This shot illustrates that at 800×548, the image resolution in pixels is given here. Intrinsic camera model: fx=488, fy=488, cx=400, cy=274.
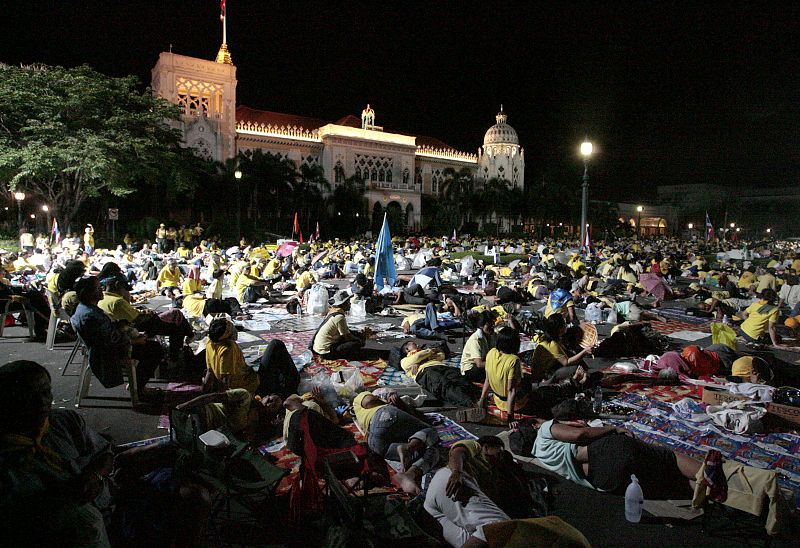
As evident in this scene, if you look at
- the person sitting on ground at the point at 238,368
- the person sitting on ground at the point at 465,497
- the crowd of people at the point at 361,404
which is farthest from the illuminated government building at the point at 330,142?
the person sitting on ground at the point at 465,497

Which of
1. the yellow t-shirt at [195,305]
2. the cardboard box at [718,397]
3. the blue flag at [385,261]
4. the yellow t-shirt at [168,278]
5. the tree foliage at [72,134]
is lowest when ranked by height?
the cardboard box at [718,397]

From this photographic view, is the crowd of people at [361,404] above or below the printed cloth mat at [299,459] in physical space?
above

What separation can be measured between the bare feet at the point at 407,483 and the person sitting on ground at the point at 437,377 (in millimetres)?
1849

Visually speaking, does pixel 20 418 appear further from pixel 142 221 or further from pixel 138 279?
pixel 142 221

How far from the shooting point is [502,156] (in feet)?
209

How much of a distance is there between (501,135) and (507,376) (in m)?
63.8

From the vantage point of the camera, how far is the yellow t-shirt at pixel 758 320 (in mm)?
8281

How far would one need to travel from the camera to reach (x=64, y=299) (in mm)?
6379

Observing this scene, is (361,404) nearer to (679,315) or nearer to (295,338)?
(295,338)

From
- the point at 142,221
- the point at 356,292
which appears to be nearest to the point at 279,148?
the point at 142,221

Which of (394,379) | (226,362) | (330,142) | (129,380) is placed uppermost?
(330,142)

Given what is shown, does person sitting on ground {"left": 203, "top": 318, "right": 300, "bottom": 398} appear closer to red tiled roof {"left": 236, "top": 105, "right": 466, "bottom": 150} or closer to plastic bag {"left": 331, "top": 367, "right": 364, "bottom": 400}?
plastic bag {"left": 331, "top": 367, "right": 364, "bottom": 400}

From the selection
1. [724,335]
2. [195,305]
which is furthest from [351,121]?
[724,335]

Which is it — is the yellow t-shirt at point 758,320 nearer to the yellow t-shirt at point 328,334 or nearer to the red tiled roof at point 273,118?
the yellow t-shirt at point 328,334
